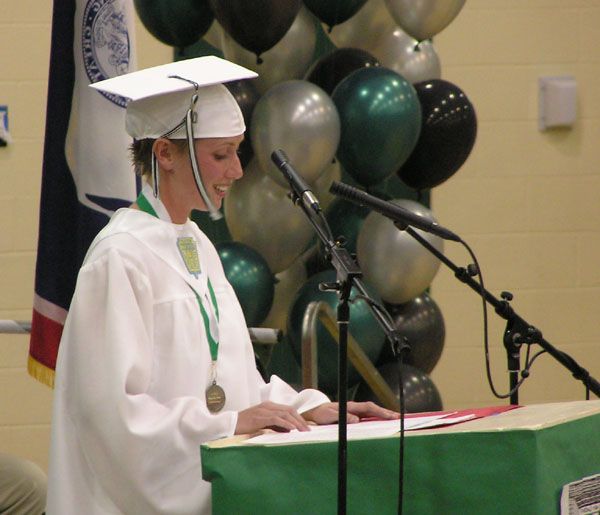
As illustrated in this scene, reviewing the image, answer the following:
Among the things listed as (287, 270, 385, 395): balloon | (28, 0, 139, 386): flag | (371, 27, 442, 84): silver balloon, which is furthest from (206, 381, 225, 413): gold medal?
(371, 27, 442, 84): silver balloon

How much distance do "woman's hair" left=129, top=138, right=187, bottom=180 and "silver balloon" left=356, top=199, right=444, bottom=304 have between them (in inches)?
68.3

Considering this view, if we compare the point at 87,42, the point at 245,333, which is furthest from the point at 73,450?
the point at 87,42

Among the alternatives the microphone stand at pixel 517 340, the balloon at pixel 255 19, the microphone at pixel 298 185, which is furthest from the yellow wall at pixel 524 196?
Answer: the microphone at pixel 298 185

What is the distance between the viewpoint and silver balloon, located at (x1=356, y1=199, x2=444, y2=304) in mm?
3963

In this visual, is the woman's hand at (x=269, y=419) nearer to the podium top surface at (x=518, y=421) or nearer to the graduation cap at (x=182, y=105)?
the podium top surface at (x=518, y=421)

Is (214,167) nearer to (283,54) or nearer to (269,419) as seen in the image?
(269,419)

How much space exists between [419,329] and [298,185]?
7.38 feet

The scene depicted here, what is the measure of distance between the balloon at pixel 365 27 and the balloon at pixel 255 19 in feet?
1.57

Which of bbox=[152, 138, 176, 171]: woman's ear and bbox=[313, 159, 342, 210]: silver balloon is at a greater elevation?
bbox=[313, 159, 342, 210]: silver balloon

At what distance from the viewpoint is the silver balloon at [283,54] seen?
13.3 feet

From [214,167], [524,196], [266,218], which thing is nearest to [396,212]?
[214,167]

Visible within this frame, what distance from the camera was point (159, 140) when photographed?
88.7 inches

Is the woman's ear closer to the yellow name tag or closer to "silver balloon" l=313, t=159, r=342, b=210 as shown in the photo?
the yellow name tag

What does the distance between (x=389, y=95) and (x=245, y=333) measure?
5.65 ft
